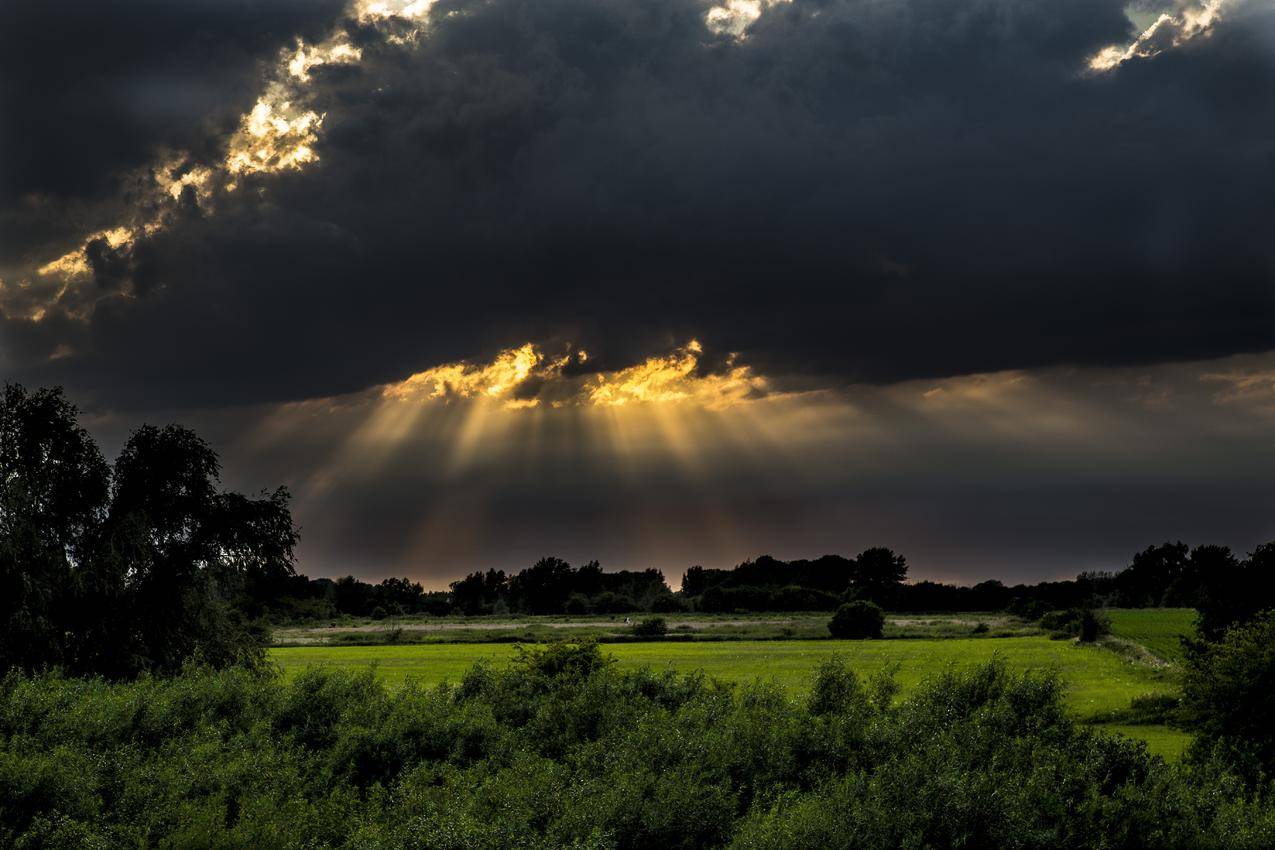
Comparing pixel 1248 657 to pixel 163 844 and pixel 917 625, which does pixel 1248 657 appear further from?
pixel 917 625

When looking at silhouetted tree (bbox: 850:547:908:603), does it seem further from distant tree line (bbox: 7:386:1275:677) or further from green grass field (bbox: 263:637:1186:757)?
distant tree line (bbox: 7:386:1275:677)

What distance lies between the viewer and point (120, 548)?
46.2 metres

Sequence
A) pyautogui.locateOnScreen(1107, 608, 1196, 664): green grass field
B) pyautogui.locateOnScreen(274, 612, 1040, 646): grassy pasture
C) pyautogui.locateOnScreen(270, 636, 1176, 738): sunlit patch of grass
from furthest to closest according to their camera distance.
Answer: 1. pyautogui.locateOnScreen(274, 612, 1040, 646): grassy pasture
2. pyautogui.locateOnScreen(1107, 608, 1196, 664): green grass field
3. pyautogui.locateOnScreen(270, 636, 1176, 738): sunlit patch of grass

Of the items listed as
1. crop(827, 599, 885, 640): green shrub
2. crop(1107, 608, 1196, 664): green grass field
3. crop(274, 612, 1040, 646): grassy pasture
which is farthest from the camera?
crop(274, 612, 1040, 646): grassy pasture

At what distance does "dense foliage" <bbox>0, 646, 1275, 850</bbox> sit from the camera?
19.5m

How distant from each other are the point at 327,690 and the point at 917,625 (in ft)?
291

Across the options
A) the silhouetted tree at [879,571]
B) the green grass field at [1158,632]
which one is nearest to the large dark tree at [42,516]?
the green grass field at [1158,632]

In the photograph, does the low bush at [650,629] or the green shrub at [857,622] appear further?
the low bush at [650,629]

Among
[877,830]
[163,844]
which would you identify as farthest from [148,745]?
[877,830]

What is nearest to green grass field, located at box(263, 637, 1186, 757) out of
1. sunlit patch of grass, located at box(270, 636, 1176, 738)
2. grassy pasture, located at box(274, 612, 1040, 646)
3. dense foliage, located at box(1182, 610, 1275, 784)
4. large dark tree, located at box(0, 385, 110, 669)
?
sunlit patch of grass, located at box(270, 636, 1176, 738)

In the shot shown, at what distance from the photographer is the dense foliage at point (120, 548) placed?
144 feet

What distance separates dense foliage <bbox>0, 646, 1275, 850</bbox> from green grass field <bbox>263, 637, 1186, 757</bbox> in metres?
12.8

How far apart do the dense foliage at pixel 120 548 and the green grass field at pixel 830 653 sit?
6317 millimetres

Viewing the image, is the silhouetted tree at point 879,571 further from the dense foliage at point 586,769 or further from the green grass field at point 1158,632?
the dense foliage at point 586,769
